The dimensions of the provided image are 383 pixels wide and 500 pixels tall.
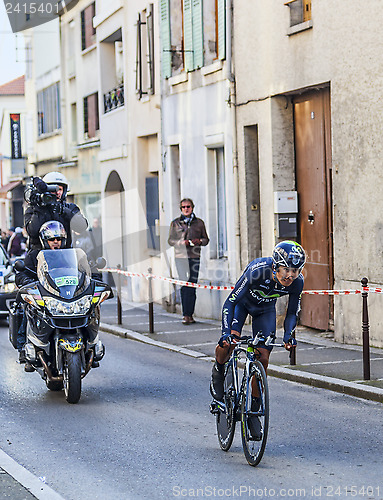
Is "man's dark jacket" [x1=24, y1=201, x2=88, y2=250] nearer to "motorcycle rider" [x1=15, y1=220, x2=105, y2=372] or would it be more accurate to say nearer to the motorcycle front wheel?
"motorcycle rider" [x1=15, y1=220, x2=105, y2=372]

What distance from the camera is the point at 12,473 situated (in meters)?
7.13

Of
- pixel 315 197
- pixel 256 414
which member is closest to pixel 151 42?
pixel 315 197

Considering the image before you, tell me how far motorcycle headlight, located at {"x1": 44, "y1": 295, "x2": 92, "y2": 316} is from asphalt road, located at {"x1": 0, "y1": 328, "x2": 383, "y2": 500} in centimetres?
92

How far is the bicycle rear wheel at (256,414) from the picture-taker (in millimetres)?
7148

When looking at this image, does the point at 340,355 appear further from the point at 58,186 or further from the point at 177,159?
the point at 177,159

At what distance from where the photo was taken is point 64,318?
9938mm

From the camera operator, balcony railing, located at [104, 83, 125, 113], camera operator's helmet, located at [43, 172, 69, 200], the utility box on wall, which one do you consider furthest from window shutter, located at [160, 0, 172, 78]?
the camera operator

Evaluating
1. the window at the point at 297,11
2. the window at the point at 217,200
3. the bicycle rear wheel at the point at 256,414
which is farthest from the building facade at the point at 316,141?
the bicycle rear wheel at the point at 256,414

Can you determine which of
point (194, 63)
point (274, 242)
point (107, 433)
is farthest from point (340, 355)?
point (194, 63)

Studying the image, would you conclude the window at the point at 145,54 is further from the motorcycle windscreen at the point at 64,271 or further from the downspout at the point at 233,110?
the motorcycle windscreen at the point at 64,271

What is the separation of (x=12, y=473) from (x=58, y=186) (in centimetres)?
474

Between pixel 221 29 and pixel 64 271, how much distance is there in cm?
888

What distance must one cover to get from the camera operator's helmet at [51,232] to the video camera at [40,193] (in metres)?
0.54

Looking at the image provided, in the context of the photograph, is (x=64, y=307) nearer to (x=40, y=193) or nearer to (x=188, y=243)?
(x=40, y=193)
